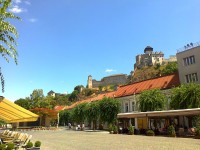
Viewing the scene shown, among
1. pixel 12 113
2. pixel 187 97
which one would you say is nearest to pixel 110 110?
pixel 187 97

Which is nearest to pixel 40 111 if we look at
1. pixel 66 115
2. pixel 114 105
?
pixel 66 115

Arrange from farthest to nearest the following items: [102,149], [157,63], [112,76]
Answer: [112,76], [157,63], [102,149]

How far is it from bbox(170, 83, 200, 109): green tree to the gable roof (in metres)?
7.94

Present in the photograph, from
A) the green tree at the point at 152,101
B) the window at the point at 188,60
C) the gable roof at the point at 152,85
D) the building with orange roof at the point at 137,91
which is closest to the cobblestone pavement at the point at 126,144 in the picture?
the green tree at the point at 152,101

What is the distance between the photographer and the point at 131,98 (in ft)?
168

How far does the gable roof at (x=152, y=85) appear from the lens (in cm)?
4391

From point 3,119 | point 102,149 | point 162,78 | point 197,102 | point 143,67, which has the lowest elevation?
point 102,149

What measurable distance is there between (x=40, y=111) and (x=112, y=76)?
13079 centimetres

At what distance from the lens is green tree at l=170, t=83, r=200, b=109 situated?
105ft

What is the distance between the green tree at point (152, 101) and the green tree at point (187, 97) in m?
3.82

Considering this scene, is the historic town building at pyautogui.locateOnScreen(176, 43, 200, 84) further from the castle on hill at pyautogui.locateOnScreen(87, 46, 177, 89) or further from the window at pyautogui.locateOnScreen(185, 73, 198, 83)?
the castle on hill at pyautogui.locateOnScreen(87, 46, 177, 89)

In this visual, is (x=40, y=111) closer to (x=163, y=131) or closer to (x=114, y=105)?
(x=114, y=105)

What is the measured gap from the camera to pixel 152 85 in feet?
159

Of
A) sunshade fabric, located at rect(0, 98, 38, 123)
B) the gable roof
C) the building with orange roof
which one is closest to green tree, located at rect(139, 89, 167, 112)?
the building with orange roof
